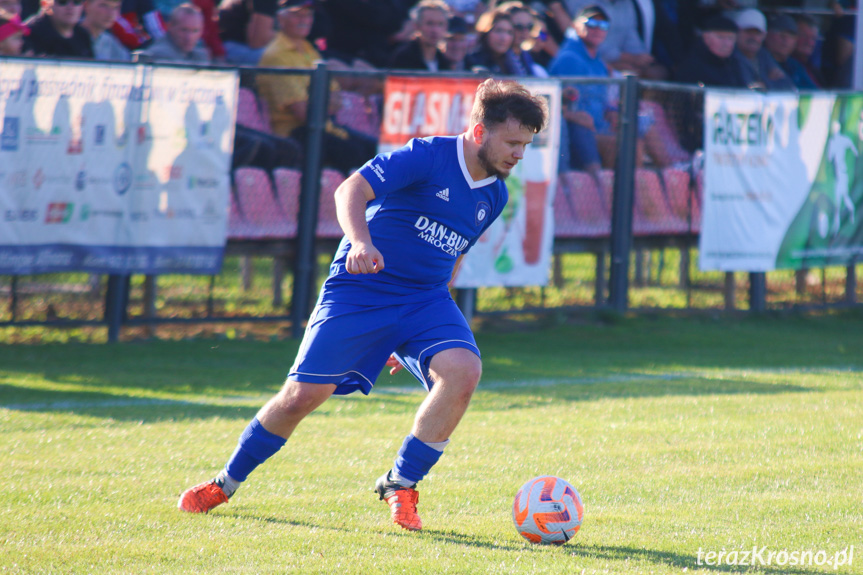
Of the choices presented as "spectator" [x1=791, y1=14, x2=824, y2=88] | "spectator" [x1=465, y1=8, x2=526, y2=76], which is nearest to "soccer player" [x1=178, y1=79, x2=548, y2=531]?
"spectator" [x1=465, y1=8, x2=526, y2=76]

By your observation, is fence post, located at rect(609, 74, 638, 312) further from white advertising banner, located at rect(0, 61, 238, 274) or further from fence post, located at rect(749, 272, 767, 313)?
white advertising banner, located at rect(0, 61, 238, 274)

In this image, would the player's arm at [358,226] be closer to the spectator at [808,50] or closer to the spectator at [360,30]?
the spectator at [360,30]

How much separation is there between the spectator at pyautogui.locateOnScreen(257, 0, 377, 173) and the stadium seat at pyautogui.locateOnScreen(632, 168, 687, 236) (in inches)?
113

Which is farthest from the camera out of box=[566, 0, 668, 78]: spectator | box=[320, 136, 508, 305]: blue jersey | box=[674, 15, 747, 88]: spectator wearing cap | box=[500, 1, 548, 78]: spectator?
box=[566, 0, 668, 78]: spectator

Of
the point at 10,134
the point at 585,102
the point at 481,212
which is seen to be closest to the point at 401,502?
the point at 481,212

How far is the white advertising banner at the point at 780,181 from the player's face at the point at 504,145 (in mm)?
6598

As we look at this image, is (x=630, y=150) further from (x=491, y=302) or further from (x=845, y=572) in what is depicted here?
(x=845, y=572)

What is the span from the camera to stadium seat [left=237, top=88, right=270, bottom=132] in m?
8.87

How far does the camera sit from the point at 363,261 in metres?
3.84

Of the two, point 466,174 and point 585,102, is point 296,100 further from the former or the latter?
point 466,174

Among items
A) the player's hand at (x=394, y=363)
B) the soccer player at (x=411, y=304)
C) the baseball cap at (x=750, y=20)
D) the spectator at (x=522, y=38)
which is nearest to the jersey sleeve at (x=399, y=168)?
the soccer player at (x=411, y=304)

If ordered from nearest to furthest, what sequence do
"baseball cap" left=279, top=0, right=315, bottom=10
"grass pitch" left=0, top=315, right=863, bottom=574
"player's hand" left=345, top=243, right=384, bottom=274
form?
"player's hand" left=345, top=243, right=384, bottom=274 < "grass pitch" left=0, top=315, right=863, bottom=574 < "baseball cap" left=279, top=0, right=315, bottom=10

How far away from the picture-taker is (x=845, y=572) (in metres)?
3.79

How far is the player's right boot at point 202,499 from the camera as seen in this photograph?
14.8 feet
